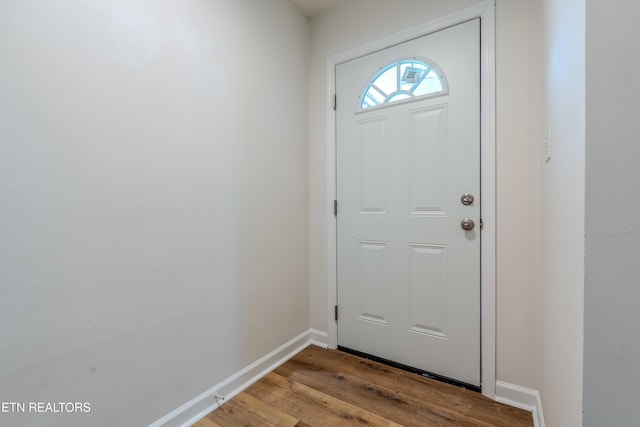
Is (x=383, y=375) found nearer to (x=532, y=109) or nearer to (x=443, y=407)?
(x=443, y=407)

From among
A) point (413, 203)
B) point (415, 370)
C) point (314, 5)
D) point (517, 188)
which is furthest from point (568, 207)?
point (314, 5)

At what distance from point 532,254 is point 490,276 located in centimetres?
23

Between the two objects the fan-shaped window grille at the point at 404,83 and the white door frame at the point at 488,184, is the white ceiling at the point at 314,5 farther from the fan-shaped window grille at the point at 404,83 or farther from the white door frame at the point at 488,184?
the white door frame at the point at 488,184

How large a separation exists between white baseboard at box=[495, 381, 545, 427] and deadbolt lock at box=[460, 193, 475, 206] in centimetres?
97

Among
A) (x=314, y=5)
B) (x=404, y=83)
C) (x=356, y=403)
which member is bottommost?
(x=356, y=403)

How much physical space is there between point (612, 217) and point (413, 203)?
1.22 meters

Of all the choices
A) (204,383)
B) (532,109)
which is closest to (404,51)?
(532,109)

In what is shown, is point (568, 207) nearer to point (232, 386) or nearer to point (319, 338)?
point (232, 386)

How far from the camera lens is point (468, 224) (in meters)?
1.57

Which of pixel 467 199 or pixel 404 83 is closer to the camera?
pixel 467 199

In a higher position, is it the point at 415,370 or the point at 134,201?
the point at 134,201

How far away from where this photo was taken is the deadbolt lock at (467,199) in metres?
1.57

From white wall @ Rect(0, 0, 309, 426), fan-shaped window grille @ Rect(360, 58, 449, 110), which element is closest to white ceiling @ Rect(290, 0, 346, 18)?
white wall @ Rect(0, 0, 309, 426)

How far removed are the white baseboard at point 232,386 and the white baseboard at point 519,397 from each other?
1110 millimetres
